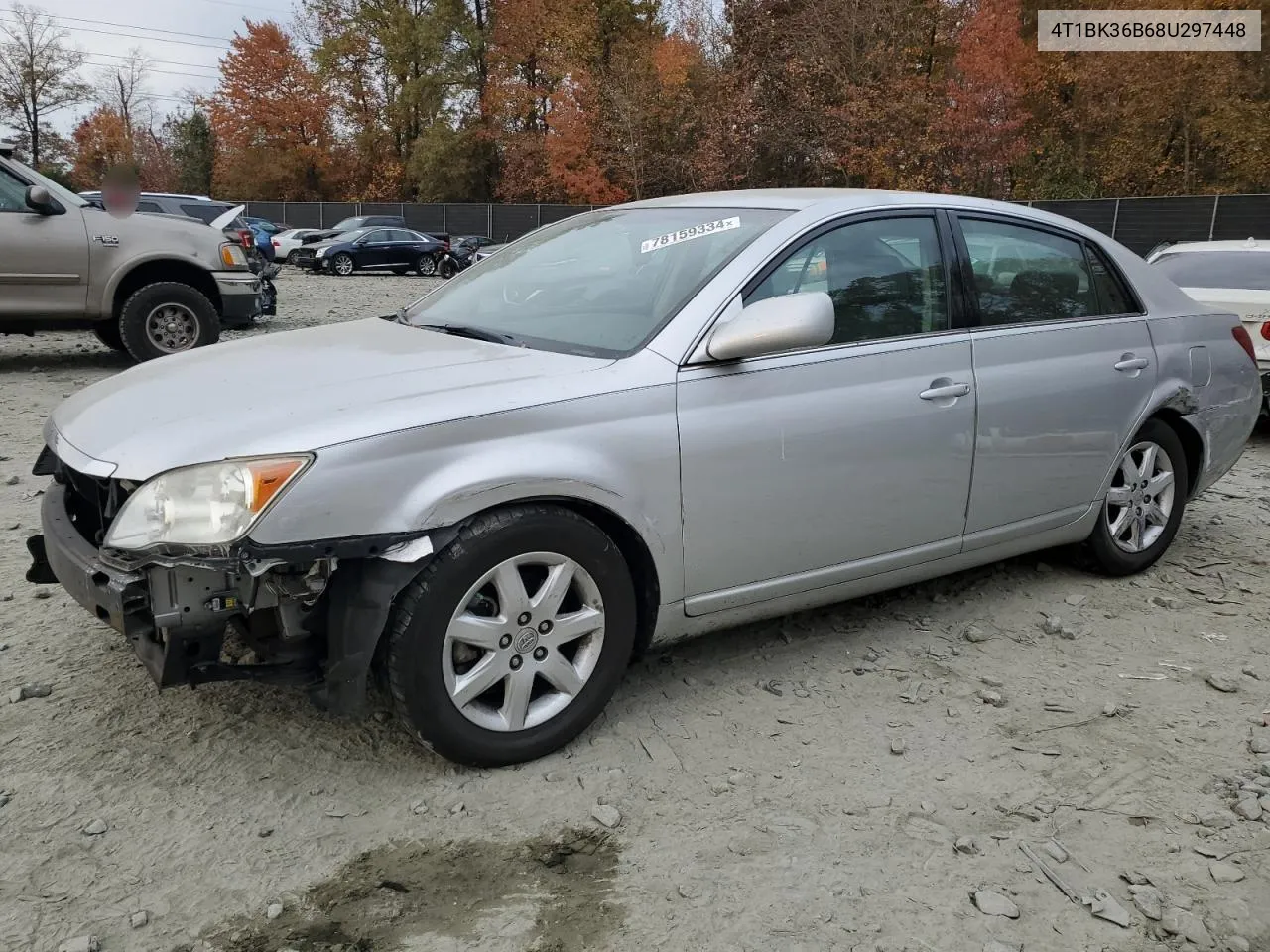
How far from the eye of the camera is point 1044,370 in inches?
157

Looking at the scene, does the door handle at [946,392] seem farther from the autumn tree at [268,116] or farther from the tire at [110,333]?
the autumn tree at [268,116]

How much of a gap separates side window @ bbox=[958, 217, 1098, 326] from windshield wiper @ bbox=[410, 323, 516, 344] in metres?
1.74

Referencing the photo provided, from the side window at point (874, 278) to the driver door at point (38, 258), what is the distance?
706 cm

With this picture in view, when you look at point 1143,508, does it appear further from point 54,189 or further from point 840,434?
point 54,189

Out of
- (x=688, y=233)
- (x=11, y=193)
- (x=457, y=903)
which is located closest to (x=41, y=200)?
(x=11, y=193)

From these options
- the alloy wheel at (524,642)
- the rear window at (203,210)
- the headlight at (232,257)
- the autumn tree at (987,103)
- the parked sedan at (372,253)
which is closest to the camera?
the alloy wheel at (524,642)

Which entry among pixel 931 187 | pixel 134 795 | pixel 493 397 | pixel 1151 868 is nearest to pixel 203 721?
pixel 134 795

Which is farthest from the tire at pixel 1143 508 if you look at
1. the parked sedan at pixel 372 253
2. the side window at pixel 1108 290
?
the parked sedan at pixel 372 253

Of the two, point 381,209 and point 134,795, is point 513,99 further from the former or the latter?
point 134,795

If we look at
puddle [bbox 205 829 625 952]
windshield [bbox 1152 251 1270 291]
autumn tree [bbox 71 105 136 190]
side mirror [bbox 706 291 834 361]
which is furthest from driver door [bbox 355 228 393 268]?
autumn tree [bbox 71 105 136 190]

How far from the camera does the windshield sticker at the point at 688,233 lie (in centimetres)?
359

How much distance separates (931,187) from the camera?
30.4 m

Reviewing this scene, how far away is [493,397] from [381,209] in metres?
43.7

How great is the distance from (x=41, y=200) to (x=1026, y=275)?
24.2 ft
